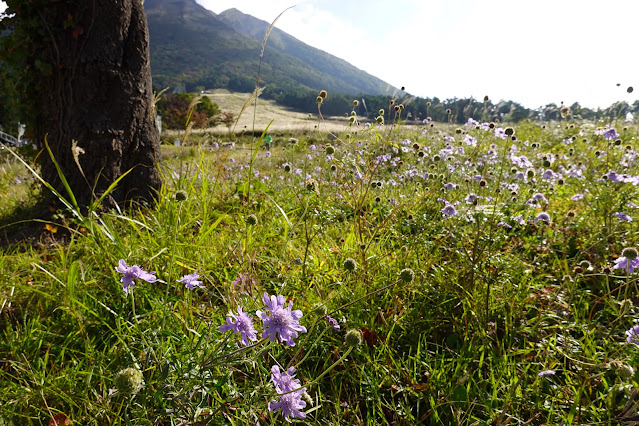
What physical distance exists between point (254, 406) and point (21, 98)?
3.03m

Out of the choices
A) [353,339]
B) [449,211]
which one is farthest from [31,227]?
[449,211]

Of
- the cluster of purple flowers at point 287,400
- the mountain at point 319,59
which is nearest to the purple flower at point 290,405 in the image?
the cluster of purple flowers at point 287,400

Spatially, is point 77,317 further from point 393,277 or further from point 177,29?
point 177,29

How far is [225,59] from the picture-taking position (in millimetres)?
116562

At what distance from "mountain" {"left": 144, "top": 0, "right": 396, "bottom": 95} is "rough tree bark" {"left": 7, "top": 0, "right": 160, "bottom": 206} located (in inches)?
2524

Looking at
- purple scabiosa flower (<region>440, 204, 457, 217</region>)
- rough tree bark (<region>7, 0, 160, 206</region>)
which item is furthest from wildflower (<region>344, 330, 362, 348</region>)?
rough tree bark (<region>7, 0, 160, 206</region>)

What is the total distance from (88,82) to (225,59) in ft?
424

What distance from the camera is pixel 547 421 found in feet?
3.69

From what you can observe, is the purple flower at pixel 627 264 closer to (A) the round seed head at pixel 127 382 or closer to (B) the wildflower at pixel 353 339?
(B) the wildflower at pixel 353 339

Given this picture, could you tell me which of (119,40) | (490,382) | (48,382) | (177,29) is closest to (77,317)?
(48,382)

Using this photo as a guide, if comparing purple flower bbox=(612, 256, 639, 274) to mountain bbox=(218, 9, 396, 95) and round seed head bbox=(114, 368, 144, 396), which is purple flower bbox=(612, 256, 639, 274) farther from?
mountain bbox=(218, 9, 396, 95)

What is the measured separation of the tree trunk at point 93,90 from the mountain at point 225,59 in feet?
211

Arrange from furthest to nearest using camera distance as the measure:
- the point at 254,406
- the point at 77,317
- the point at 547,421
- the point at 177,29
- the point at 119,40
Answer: the point at 177,29
the point at 119,40
the point at 77,317
the point at 547,421
the point at 254,406

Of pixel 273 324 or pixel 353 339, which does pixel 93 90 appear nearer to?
pixel 273 324
